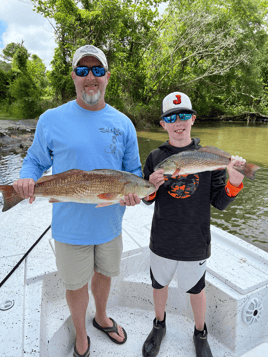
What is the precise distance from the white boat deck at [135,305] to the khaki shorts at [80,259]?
1.30 ft

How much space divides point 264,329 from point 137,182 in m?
2.02

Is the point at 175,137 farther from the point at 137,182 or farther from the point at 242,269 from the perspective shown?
the point at 242,269

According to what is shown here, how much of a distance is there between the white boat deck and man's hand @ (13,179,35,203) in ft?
3.24

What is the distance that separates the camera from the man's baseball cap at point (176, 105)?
80.0 inches

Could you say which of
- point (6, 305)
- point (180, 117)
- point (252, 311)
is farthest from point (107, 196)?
point (252, 311)

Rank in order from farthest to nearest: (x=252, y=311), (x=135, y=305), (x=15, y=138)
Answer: (x=15, y=138), (x=135, y=305), (x=252, y=311)

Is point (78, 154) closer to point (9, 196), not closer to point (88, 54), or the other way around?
point (9, 196)

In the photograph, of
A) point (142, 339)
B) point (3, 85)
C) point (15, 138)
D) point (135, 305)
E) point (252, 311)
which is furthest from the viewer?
point (3, 85)

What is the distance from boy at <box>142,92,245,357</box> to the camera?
2.03m

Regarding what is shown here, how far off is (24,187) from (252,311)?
231cm

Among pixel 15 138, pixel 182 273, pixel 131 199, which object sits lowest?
pixel 15 138

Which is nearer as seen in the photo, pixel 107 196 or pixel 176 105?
pixel 107 196

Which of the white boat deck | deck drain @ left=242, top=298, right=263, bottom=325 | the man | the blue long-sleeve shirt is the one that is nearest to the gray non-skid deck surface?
the white boat deck

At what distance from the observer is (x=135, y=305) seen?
2.77 m
